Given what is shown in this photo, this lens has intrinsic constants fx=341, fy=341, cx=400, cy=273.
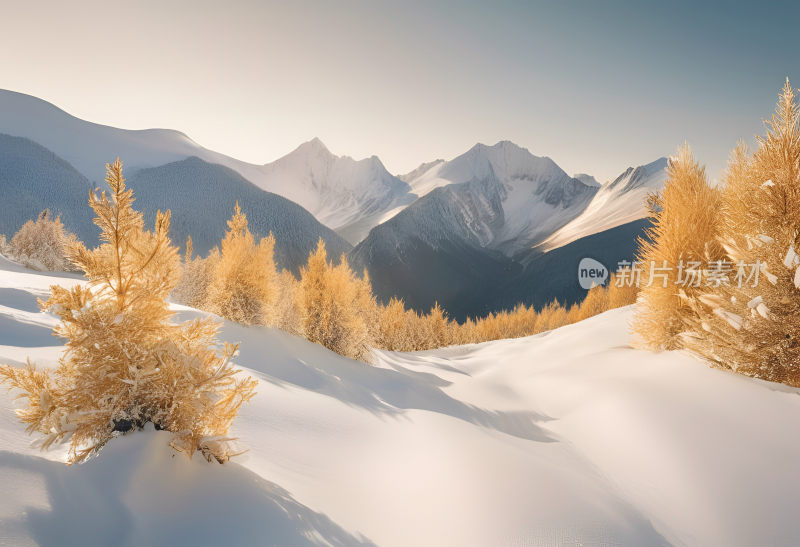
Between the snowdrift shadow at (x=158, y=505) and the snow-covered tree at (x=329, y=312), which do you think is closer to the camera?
the snowdrift shadow at (x=158, y=505)

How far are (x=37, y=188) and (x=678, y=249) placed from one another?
344 feet

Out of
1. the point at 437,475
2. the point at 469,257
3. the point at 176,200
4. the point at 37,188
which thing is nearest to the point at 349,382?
the point at 437,475

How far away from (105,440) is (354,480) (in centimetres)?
173

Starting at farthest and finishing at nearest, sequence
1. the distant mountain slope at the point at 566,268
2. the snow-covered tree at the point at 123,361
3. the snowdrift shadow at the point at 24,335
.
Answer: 1. the distant mountain slope at the point at 566,268
2. the snowdrift shadow at the point at 24,335
3. the snow-covered tree at the point at 123,361

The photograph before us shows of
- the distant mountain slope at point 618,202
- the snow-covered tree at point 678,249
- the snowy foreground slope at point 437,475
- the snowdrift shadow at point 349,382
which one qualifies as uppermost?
the distant mountain slope at point 618,202

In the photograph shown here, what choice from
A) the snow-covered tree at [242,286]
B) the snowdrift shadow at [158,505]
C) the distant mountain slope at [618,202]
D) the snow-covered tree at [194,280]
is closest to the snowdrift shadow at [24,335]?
the snowdrift shadow at [158,505]

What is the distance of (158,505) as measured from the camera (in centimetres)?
161

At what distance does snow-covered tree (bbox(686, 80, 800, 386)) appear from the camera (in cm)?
365

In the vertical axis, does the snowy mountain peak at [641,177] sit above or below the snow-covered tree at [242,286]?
above

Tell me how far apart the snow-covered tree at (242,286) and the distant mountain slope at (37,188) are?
7536 centimetres

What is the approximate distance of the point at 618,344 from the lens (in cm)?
753

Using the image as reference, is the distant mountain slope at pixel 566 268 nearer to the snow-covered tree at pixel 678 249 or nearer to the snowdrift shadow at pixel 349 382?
the snow-covered tree at pixel 678 249

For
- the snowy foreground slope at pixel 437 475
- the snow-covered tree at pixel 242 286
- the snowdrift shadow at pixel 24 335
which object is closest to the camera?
the snowy foreground slope at pixel 437 475

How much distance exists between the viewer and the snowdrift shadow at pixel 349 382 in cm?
530
